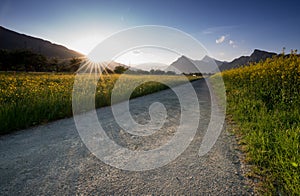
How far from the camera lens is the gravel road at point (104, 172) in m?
1.65

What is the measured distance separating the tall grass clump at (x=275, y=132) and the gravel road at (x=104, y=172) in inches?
9.7

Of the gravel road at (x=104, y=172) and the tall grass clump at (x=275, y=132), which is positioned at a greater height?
the tall grass clump at (x=275, y=132)

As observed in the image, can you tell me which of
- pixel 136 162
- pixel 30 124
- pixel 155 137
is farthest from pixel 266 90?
pixel 30 124

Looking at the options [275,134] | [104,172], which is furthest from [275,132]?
[104,172]

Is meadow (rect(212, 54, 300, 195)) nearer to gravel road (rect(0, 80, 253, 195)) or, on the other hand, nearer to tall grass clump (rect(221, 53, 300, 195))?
tall grass clump (rect(221, 53, 300, 195))

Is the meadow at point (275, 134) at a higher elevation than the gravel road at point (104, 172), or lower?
higher

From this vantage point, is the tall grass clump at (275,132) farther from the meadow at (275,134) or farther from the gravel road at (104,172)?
the gravel road at (104,172)

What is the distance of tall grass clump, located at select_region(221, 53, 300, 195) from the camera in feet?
5.48

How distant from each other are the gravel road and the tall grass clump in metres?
0.25

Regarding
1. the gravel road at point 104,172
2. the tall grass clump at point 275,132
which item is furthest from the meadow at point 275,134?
the gravel road at point 104,172

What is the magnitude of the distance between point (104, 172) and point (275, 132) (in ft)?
8.56

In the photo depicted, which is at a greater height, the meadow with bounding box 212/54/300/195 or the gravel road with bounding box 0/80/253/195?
the meadow with bounding box 212/54/300/195

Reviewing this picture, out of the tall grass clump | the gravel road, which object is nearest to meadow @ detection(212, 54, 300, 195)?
the tall grass clump

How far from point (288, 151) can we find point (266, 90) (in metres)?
3.48
